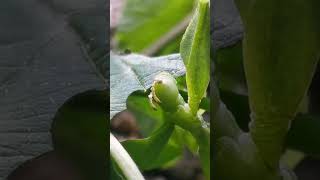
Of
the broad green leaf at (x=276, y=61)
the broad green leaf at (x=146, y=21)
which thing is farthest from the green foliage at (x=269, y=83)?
the broad green leaf at (x=146, y=21)

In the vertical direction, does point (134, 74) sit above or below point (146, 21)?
above

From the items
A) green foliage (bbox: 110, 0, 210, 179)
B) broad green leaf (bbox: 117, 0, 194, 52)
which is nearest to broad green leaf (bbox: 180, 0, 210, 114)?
green foliage (bbox: 110, 0, 210, 179)

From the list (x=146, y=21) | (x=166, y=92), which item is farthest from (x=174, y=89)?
(x=146, y=21)

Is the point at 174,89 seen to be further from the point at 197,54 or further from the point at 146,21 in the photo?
the point at 146,21

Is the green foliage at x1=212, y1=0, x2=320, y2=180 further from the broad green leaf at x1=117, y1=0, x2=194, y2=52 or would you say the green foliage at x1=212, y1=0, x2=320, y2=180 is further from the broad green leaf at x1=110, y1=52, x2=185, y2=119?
the broad green leaf at x1=117, y1=0, x2=194, y2=52

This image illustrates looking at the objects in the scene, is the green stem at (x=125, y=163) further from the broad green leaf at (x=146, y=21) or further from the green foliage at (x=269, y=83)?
the broad green leaf at (x=146, y=21)

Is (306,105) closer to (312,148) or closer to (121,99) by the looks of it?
(312,148)
